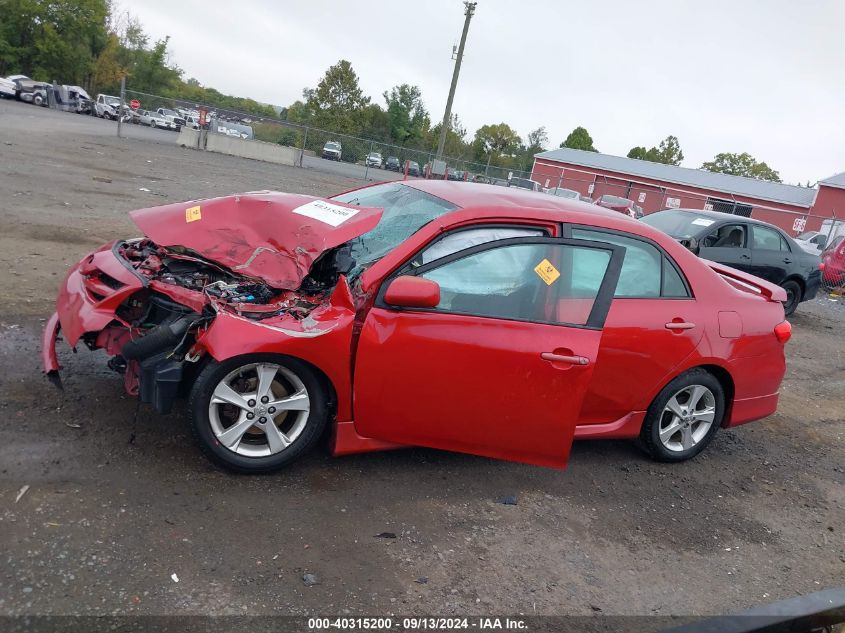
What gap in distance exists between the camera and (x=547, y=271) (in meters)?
3.91

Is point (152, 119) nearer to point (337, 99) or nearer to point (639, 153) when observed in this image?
point (337, 99)

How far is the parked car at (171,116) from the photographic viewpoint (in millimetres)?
37281

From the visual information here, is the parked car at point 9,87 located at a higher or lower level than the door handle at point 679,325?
higher

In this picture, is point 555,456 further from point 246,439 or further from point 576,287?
point 246,439

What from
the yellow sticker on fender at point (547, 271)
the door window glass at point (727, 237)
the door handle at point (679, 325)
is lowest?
the door handle at point (679, 325)

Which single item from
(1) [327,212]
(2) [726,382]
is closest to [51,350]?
(1) [327,212]

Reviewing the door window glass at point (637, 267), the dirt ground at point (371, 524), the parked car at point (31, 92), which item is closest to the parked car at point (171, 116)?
the parked car at point (31, 92)

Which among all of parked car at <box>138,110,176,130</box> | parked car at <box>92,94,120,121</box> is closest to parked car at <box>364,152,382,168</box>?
parked car at <box>138,110,176,130</box>

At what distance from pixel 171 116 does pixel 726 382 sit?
3880cm

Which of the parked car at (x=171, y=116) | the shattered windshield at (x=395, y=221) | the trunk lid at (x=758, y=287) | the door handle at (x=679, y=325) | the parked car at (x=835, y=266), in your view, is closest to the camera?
the shattered windshield at (x=395, y=221)

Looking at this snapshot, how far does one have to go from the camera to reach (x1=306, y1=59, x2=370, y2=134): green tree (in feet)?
182

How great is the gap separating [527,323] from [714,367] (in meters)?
1.78

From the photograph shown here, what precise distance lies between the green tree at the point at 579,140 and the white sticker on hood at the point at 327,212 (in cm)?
8610

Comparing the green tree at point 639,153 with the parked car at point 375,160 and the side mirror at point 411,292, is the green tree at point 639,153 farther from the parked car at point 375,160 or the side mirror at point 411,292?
the side mirror at point 411,292
